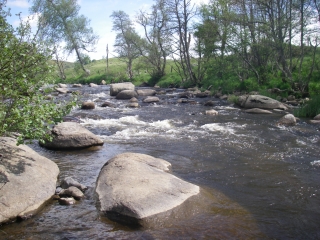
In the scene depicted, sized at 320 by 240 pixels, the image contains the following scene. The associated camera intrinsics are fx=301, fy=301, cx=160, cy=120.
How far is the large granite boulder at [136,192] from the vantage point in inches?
205

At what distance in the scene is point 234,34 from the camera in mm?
23391

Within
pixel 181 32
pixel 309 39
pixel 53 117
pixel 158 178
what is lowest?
pixel 158 178

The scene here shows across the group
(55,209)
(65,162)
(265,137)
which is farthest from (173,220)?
(265,137)

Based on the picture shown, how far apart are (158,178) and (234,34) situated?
19697 millimetres

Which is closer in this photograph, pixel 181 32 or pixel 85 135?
pixel 85 135

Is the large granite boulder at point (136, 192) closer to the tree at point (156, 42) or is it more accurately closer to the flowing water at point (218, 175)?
the flowing water at point (218, 175)

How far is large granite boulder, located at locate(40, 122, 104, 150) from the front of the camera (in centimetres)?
973

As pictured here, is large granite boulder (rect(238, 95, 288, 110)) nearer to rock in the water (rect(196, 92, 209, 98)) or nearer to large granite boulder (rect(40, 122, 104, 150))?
rock in the water (rect(196, 92, 209, 98))

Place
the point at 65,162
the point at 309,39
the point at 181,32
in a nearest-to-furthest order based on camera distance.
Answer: the point at 65,162, the point at 309,39, the point at 181,32

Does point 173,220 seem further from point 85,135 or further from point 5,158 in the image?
point 85,135

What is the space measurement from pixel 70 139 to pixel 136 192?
4.85m

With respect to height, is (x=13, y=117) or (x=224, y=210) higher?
(x=13, y=117)

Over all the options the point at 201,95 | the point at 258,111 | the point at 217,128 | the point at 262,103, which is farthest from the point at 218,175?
the point at 201,95

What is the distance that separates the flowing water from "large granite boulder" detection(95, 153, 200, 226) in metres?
0.25
